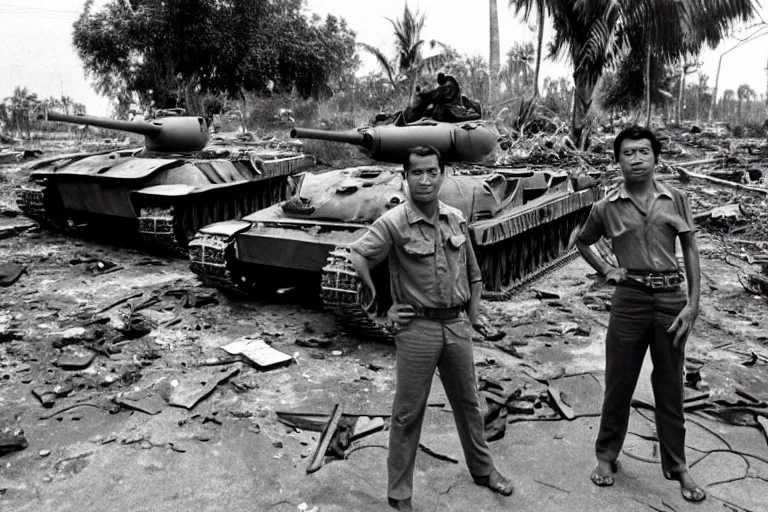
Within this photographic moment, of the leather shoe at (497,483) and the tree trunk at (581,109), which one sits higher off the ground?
the tree trunk at (581,109)

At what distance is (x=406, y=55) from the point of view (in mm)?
28094

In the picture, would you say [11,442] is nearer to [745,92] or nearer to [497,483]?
[497,483]

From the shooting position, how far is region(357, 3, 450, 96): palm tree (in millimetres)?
27703

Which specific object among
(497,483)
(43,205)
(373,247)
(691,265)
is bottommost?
(497,483)

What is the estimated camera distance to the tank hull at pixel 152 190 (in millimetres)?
9914

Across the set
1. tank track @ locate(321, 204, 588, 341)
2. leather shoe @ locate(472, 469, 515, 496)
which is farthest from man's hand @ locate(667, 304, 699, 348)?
tank track @ locate(321, 204, 588, 341)

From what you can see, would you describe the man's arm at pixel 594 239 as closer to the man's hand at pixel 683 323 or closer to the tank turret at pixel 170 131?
the man's hand at pixel 683 323

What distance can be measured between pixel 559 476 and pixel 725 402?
5.59ft

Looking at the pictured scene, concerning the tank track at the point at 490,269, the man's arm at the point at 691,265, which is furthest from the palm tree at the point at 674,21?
the man's arm at the point at 691,265

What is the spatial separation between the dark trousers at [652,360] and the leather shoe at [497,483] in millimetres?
637

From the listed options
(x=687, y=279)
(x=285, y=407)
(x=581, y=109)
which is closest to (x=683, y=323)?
(x=687, y=279)

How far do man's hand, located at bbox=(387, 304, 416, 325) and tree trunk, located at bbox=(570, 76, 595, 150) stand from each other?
15.9m

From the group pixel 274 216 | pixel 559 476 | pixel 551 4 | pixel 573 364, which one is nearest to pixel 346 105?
pixel 551 4

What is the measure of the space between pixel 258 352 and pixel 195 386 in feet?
2.63
